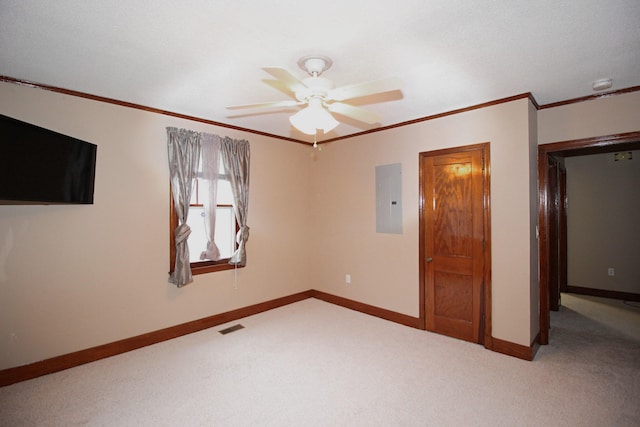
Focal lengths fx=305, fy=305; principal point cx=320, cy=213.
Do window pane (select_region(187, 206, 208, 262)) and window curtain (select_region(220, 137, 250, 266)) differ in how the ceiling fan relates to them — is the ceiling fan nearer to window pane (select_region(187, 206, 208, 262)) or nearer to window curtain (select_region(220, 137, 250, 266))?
window curtain (select_region(220, 137, 250, 266))

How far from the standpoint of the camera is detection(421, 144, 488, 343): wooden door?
3.29 metres

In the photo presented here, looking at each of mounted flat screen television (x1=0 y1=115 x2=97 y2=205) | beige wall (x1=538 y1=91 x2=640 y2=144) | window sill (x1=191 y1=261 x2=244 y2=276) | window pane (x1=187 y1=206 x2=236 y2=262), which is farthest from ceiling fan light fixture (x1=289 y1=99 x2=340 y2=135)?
beige wall (x1=538 y1=91 x2=640 y2=144)

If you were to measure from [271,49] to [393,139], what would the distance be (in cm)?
228

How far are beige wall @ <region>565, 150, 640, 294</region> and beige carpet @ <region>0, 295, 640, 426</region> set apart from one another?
5.53ft

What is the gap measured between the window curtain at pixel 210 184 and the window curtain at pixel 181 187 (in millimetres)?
200

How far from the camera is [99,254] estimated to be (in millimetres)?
3018

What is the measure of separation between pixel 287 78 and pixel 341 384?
2382mm

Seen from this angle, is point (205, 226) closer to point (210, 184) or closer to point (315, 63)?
point (210, 184)

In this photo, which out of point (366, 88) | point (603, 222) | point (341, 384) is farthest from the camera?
point (603, 222)

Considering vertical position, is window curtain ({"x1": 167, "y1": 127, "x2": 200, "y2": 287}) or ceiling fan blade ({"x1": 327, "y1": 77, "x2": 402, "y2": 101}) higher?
ceiling fan blade ({"x1": 327, "y1": 77, "x2": 402, "y2": 101})

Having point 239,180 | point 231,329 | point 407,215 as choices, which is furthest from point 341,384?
point 239,180

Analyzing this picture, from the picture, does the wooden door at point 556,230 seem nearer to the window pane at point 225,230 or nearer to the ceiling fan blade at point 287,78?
the ceiling fan blade at point 287,78

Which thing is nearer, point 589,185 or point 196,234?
point 196,234

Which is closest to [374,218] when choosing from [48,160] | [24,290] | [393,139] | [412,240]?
[412,240]
